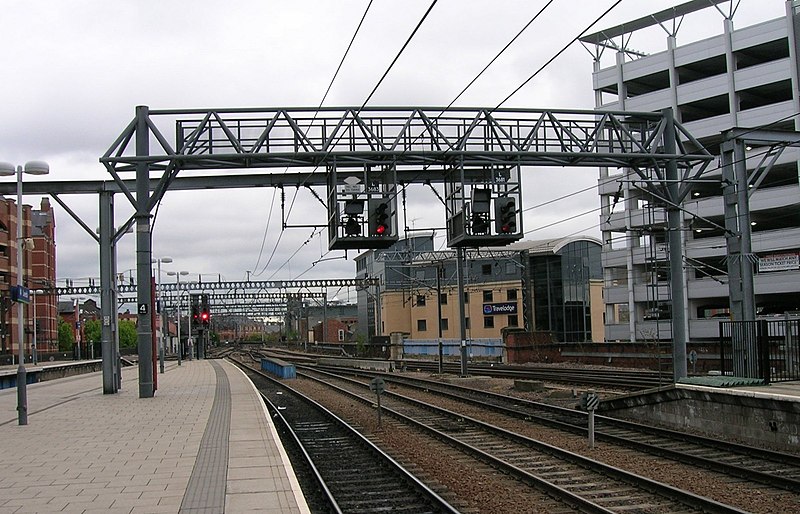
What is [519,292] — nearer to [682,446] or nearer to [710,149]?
[710,149]

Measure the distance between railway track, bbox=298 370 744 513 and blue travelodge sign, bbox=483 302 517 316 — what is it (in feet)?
173

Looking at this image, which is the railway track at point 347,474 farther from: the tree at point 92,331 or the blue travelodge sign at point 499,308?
the tree at point 92,331

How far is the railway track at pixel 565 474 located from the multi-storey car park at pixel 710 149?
28.8m

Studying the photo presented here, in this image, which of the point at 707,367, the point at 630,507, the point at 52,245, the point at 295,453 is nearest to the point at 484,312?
the point at 707,367

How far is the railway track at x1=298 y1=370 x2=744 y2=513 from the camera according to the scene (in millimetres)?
10422

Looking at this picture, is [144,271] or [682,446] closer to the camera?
[682,446]

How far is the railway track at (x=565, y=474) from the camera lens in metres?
10.4

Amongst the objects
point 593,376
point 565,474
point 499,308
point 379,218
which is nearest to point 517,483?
point 565,474

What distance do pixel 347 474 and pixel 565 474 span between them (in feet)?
11.6

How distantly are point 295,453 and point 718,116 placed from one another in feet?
147

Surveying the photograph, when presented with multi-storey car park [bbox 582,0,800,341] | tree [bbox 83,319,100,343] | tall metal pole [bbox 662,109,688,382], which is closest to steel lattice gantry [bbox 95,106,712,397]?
tall metal pole [bbox 662,109,688,382]

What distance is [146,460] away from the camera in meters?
13.5

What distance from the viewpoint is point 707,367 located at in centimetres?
3388

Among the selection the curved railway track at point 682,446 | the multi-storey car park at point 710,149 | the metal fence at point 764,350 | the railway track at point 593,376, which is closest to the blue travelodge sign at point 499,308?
the multi-storey car park at point 710,149
